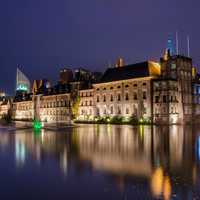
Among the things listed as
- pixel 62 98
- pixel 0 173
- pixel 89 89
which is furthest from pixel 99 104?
pixel 0 173

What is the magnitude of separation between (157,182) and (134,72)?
83047mm

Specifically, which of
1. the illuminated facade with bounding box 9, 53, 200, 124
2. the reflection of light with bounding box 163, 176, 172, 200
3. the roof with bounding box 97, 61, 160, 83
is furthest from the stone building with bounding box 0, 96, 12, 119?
the reflection of light with bounding box 163, 176, 172, 200

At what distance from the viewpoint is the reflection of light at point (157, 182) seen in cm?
1212

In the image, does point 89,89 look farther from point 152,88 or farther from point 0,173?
point 0,173

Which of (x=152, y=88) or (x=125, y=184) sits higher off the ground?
(x=152, y=88)

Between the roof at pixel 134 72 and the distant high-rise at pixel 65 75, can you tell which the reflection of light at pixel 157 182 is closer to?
the roof at pixel 134 72

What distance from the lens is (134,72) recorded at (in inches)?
3752

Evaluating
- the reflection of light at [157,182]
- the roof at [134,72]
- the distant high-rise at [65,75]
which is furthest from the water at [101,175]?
the distant high-rise at [65,75]

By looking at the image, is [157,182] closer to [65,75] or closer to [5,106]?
[65,75]

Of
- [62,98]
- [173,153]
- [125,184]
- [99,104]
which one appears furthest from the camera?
[62,98]

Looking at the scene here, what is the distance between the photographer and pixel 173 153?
22094 mm

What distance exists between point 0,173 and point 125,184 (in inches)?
273

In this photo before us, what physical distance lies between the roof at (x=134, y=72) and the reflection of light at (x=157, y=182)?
7491cm

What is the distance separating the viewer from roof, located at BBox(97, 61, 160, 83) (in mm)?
91500
